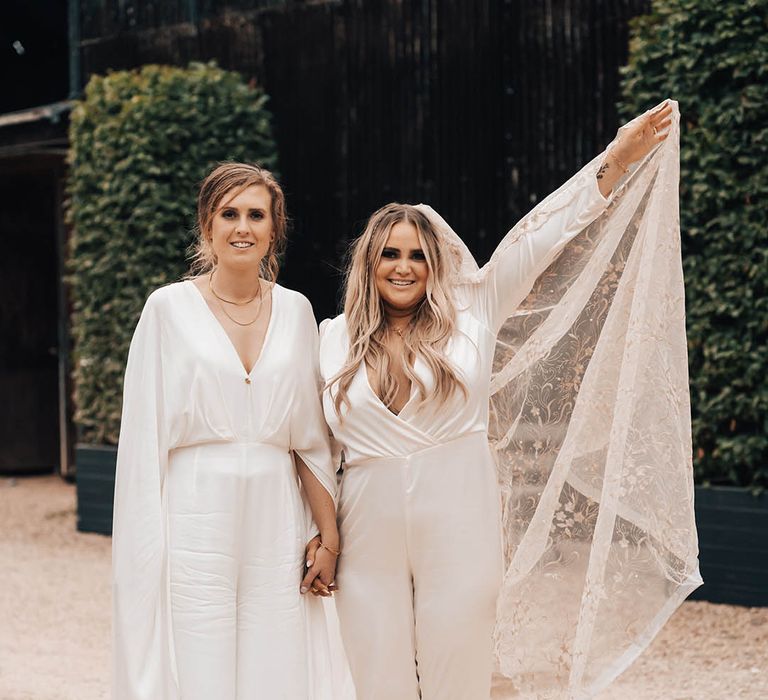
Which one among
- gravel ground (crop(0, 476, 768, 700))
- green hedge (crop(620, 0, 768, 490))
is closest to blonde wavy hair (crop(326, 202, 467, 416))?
gravel ground (crop(0, 476, 768, 700))

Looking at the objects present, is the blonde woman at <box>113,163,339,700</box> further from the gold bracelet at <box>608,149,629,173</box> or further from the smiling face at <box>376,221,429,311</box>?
the gold bracelet at <box>608,149,629,173</box>

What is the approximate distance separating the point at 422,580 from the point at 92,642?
3583 millimetres

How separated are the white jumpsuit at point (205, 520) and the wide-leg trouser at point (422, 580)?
0.20 metres

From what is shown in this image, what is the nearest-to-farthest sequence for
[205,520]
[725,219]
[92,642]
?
[205,520] < [725,219] < [92,642]

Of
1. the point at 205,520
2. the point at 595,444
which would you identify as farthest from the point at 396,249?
the point at 595,444

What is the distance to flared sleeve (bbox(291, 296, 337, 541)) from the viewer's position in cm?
340

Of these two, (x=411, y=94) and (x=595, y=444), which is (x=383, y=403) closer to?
(x=595, y=444)

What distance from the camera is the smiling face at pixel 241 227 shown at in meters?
3.38

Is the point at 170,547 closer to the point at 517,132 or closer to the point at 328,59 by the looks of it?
the point at 517,132

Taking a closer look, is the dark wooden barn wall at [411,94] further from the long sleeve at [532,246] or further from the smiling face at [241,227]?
the smiling face at [241,227]

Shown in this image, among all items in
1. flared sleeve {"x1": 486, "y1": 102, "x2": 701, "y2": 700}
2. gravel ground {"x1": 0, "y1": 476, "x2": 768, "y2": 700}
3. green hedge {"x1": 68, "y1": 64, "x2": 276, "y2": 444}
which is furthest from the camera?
green hedge {"x1": 68, "y1": 64, "x2": 276, "y2": 444}

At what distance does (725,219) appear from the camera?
20.3ft

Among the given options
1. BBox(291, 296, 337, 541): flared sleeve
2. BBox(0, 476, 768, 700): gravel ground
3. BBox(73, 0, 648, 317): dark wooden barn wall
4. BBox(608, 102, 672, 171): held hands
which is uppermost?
BBox(73, 0, 648, 317): dark wooden barn wall

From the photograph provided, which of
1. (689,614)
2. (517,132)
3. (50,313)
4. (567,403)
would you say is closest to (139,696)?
(567,403)
